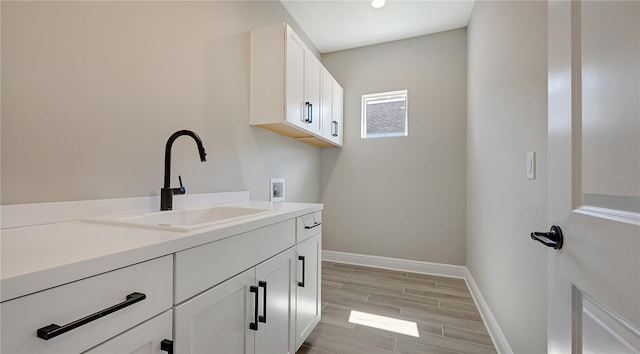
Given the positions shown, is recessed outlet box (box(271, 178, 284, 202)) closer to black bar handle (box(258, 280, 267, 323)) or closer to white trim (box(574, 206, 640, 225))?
black bar handle (box(258, 280, 267, 323))

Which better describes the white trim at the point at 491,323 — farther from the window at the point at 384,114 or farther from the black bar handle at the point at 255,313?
the window at the point at 384,114

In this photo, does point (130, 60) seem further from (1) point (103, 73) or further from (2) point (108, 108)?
(2) point (108, 108)

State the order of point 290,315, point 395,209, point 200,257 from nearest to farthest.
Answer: point 200,257 → point 290,315 → point 395,209

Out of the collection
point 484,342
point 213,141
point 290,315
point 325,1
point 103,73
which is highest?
point 325,1

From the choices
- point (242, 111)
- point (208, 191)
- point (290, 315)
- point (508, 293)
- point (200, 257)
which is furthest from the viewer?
point (242, 111)

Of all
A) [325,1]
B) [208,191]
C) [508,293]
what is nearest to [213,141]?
[208,191]

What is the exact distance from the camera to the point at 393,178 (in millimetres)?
2994

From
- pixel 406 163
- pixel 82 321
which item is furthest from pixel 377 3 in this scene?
pixel 82 321

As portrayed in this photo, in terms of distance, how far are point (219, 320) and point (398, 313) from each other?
5.17 feet

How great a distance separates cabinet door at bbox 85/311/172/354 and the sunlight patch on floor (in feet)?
4.96

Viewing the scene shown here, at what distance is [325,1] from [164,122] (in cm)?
190

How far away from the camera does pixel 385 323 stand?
1.83 meters

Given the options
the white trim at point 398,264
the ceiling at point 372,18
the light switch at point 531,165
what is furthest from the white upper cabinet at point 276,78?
the white trim at point 398,264

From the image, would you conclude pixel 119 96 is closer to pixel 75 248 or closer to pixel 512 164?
pixel 75 248
